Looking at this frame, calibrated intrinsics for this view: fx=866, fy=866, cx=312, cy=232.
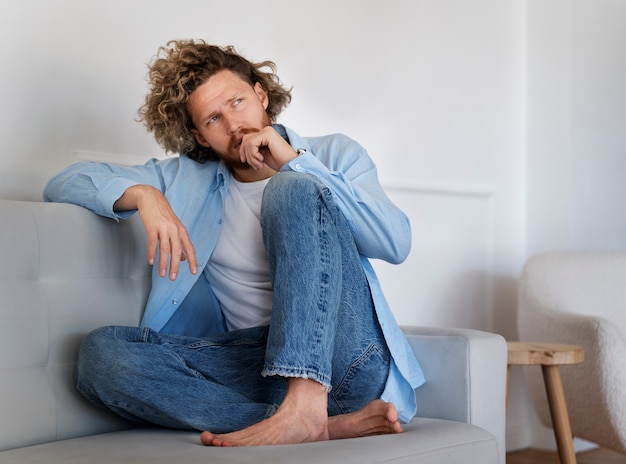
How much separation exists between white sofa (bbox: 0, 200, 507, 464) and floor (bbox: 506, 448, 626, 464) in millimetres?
1378

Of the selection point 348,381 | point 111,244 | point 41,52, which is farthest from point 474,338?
point 41,52

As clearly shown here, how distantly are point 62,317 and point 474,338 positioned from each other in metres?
0.74

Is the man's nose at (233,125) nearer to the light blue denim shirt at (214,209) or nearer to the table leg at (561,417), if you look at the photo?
the light blue denim shirt at (214,209)

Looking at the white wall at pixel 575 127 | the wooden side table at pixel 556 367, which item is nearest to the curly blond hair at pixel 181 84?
the wooden side table at pixel 556 367

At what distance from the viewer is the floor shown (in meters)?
2.90

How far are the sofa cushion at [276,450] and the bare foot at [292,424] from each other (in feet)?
0.17

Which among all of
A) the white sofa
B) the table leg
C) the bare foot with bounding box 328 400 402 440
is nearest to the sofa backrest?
the white sofa

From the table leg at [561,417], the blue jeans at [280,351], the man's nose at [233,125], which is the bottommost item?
the table leg at [561,417]

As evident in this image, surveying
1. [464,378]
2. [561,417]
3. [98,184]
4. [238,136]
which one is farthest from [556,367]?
[98,184]

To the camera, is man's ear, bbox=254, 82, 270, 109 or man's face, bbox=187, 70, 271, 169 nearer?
man's face, bbox=187, 70, 271, 169

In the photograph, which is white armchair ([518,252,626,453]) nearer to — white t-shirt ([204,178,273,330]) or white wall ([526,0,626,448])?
white wall ([526,0,626,448])

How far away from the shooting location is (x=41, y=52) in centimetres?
198

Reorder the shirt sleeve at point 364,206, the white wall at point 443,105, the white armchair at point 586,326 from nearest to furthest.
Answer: the shirt sleeve at point 364,206 → the white wall at point 443,105 → the white armchair at point 586,326

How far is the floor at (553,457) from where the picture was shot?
9.52 feet
